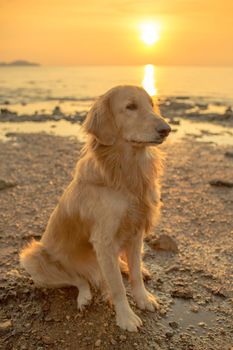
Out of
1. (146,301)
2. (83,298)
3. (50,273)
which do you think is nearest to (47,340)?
(83,298)

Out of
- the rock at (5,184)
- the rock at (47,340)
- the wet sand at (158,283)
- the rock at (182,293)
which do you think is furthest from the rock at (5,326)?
the rock at (5,184)

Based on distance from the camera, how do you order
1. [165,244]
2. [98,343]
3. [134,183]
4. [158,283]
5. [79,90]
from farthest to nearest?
[79,90] < [165,244] < [158,283] < [134,183] < [98,343]

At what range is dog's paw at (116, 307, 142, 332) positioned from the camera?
330cm

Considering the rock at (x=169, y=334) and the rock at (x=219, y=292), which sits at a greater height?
the rock at (x=169, y=334)

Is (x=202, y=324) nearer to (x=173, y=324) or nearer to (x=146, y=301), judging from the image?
(x=173, y=324)

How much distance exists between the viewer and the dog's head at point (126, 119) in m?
3.16

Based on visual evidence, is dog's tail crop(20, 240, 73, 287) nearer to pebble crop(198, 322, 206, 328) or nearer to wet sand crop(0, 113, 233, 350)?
wet sand crop(0, 113, 233, 350)

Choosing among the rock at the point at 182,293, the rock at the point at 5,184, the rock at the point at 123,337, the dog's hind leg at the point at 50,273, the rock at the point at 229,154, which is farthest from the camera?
the rock at the point at 229,154

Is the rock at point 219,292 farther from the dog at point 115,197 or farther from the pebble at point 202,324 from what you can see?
the dog at point 115,197

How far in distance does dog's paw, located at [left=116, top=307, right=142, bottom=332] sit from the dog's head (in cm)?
148

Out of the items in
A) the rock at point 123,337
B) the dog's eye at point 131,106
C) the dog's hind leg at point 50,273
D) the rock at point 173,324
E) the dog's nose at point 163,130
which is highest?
the dog's eye at point 131,106

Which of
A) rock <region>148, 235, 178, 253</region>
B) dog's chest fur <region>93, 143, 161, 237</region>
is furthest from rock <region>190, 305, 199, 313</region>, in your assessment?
rock <region>148, 235, 178, 253</region>

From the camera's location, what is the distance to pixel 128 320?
131 inches

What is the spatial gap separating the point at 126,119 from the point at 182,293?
1.81 meters
